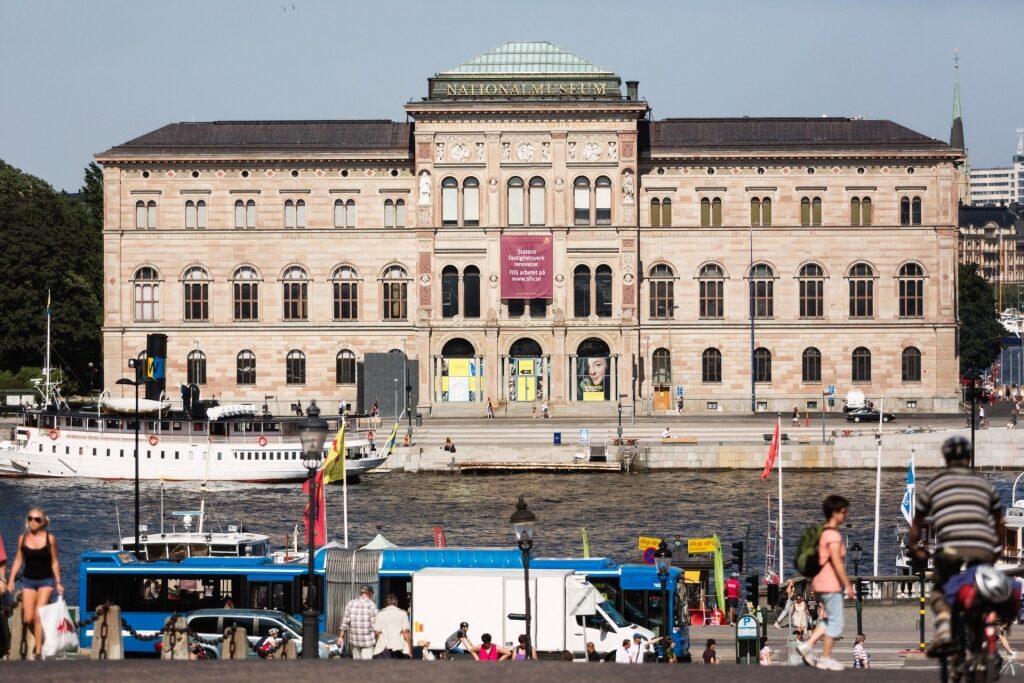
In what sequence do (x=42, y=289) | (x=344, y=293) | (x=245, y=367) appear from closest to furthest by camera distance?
(x=245, y=367) → (x=344, y=293) → (x=42, y=289)

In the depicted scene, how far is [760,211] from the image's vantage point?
11525 cm

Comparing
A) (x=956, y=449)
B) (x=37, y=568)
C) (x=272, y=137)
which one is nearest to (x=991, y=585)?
(x=956, y=449)

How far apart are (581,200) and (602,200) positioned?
1174 millimetres

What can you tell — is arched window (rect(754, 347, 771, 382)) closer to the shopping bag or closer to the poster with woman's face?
the poster with woman's face

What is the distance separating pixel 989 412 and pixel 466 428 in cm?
3348

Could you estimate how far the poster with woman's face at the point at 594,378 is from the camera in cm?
11369

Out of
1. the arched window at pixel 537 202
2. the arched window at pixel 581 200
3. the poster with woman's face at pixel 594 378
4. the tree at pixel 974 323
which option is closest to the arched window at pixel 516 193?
the arched window at pixel 537 202

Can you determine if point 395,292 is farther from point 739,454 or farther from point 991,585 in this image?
point 991,585

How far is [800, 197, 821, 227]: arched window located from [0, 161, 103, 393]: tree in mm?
43284

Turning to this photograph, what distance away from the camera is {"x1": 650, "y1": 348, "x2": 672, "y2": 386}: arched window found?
377 ft

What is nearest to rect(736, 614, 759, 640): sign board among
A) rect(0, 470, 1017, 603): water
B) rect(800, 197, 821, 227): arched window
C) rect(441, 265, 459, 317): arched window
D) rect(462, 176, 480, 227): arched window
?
rect(0, 470, 1017, 603): water

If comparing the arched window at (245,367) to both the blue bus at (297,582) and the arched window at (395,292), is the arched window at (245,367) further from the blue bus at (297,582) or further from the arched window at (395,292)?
the blue bus at (297,582)

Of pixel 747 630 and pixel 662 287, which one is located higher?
pixel 662 287

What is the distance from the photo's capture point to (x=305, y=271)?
116 metres
